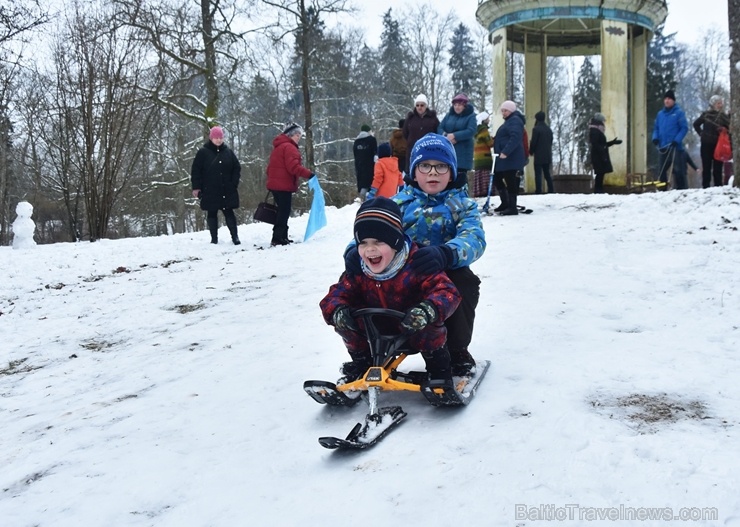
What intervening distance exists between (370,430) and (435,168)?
4.81 ft

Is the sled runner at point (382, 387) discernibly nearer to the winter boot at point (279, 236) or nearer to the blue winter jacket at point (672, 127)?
the winter boot at point (279, 236)

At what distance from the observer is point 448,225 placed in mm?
3324

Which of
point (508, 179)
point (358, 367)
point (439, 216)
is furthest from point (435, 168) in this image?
point (508, 179)

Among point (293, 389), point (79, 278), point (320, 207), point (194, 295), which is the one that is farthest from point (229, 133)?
point (293, 389)

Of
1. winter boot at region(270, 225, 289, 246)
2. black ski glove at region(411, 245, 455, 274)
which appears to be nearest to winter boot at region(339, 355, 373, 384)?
black ski glove at region(411, 245, 455, 274)

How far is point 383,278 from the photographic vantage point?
2.86m

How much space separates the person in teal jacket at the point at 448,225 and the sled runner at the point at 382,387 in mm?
239

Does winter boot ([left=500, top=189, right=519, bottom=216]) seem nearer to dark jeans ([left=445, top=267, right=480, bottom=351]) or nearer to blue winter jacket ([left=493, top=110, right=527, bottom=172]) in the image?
blue winter jacket ([left=493, top=110, right=527, bottom=172])

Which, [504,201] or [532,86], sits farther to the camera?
[532,86]

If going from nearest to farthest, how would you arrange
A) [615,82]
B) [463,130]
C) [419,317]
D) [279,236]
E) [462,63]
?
[419,317], [463,130], [279,236], [615,82], [462,63]

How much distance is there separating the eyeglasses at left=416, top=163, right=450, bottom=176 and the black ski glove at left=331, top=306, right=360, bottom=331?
946mm

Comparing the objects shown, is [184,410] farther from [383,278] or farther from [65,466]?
[383,278]

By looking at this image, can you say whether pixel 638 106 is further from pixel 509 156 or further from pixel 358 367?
pixel 358 367

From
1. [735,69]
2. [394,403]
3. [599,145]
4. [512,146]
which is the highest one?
[735,69]
